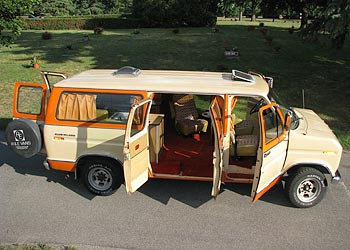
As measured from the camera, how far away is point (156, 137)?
6641 millimetres

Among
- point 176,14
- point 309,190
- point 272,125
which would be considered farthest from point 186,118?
point 176,14

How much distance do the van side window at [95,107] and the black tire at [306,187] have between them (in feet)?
10.3

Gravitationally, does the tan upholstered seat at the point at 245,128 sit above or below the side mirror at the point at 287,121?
below

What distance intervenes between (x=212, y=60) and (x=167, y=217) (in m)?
15.8

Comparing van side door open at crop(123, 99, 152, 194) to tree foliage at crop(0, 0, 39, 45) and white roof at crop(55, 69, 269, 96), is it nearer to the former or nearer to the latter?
white roof at crop(55, 69, 269, 96)

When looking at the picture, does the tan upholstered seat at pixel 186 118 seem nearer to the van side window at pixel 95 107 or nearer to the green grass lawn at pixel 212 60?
the van side window at pixel 95 107

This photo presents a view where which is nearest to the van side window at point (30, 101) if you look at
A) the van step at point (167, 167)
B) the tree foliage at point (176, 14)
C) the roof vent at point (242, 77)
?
the van step at point (167, 167)

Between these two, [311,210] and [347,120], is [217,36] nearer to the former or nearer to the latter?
[347,120]

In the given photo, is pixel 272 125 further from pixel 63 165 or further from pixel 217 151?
pixel 63 165

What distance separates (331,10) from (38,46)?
21.7m

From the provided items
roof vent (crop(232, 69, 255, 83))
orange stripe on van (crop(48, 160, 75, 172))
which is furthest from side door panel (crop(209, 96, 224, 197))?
orange stripe on van (crop(48, 160, 75, 172))

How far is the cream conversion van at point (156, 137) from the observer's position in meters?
5.81

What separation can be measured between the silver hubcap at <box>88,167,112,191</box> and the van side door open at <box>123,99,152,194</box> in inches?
33.9

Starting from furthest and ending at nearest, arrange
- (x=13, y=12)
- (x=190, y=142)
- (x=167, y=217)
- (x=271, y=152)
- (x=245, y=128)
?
(x=13, y=12) → (x=190, y=142) → (x=245, y=128) → (x=167, y=217) → (x=271, y=152)
